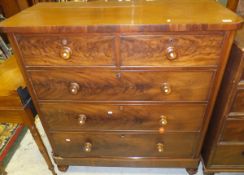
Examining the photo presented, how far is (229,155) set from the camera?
3.86 feet

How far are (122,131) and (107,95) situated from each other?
10.5 inches

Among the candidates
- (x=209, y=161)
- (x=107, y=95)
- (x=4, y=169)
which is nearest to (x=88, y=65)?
(x=107, y=95)

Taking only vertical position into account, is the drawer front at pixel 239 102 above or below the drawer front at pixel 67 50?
below

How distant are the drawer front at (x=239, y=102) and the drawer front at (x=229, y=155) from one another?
269 millimetres

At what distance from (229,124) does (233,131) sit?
0.20 ft

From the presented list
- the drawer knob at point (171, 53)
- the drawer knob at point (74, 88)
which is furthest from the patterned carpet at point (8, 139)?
the drawer knob at point (171, 53)

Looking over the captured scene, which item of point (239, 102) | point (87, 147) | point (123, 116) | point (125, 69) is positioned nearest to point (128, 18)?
point (125, 69)

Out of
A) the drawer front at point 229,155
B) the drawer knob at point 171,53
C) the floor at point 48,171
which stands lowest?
the floor at point 48,171

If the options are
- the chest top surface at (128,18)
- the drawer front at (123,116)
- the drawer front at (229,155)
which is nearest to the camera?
the chest top surface at (128,18)

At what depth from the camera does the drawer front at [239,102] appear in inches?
36.4

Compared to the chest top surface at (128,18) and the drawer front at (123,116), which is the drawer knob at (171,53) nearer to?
the chest top surface at (128,18)

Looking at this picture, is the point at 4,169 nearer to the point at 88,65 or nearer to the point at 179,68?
the point at 88,65

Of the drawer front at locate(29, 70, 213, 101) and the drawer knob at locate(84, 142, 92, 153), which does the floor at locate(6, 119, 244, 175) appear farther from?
the drawer front at locate(29, 70, 213, 101)

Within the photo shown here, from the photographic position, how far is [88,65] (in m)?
0.89
